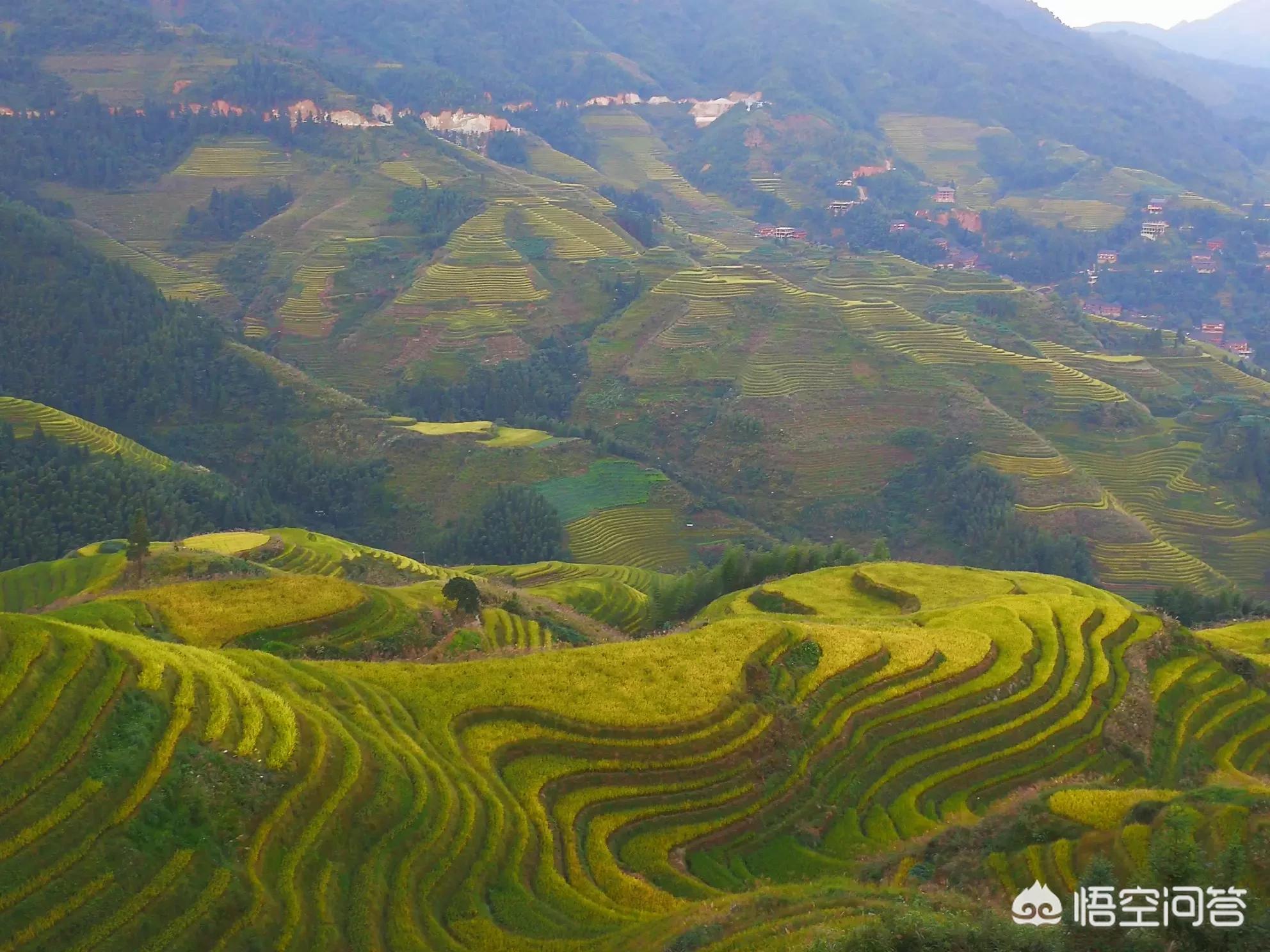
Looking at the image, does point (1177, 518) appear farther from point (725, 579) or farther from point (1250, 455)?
point (725, 579)

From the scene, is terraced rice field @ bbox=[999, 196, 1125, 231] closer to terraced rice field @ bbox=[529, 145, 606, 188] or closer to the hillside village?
the hillside village

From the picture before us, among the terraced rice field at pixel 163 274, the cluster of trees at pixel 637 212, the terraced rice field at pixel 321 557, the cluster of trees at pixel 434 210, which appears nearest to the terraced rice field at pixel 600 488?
the terraced rice field at pixel 321 557

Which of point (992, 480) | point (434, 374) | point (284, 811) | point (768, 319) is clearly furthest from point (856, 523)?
point (284, 811)

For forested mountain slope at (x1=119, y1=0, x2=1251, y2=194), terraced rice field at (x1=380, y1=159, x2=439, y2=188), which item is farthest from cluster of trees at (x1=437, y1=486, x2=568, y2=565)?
forested mountain slope at (x1=119, y1=0, x2=1251, y2=194)

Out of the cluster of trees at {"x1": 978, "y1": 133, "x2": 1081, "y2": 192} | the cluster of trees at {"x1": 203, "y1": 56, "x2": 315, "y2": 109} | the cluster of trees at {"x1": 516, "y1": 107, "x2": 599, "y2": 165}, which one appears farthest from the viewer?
the cluster of trees at {"x1": 978, "y1": 133, "x2": 1081, "y2": 192}

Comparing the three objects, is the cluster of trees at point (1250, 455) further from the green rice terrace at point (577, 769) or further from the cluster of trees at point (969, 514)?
the green rice terrace at point (577, 769)
